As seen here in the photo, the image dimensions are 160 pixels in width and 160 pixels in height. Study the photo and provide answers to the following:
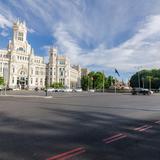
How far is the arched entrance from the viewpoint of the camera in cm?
15076

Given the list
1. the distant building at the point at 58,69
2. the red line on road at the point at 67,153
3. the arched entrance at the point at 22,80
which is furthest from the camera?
the distant building at the point at 58,69

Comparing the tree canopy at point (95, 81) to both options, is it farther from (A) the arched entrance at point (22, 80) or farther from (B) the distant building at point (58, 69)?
(A) the arched entrance at point (22, 80)

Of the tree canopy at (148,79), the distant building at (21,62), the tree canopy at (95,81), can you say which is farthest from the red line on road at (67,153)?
the tree canopy at (95,81)

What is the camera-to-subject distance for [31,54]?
16112cm

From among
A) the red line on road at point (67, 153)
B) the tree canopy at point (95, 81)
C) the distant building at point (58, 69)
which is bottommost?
the red line on road at point (67, 153)

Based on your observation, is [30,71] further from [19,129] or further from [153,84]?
[19,129]

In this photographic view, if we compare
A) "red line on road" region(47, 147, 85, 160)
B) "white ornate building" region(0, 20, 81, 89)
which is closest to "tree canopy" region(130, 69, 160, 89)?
"white ornate building" region(0, 20, 81, 89)

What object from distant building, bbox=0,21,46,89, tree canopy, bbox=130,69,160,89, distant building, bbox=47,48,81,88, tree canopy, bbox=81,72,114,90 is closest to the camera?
tree canopy, bbox=130,69,160,89

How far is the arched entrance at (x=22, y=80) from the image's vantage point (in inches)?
5936

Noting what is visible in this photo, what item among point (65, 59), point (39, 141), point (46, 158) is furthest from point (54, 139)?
point (65, 59)

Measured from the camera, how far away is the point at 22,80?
503 feet

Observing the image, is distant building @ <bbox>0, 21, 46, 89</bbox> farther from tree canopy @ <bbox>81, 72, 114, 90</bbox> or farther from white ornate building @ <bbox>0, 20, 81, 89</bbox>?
tree canopy @ <bbox>81, 72, 114, 90</bbox>

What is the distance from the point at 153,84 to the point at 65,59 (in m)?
71.6

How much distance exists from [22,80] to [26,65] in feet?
33.9
